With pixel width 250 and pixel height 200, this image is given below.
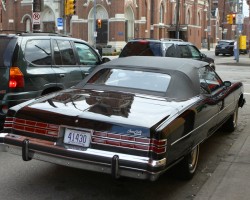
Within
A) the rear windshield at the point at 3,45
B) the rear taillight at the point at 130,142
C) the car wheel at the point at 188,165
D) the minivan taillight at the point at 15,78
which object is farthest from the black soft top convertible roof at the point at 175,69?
the rear windshield at the point at 3,45

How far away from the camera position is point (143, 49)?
14.1m

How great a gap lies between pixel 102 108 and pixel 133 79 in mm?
1183

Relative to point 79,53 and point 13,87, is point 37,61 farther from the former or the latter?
point 79,53

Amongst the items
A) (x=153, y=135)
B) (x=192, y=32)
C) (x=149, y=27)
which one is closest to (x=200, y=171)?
(x=153, y=135)

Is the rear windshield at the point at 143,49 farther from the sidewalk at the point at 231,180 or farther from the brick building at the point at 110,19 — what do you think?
the brick building at the point at 110,19

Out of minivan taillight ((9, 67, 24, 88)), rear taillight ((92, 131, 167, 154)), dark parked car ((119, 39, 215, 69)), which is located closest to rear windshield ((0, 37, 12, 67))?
minivan taillight ((9, 67, 24, 88))

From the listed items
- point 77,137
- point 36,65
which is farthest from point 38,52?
point 77,137

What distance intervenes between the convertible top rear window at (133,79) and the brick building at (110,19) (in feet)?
149

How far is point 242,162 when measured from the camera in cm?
632

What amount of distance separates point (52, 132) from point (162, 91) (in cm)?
163

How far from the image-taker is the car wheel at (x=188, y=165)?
524 centimetres

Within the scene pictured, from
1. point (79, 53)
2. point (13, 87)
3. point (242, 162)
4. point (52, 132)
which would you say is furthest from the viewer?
point (79, 53)

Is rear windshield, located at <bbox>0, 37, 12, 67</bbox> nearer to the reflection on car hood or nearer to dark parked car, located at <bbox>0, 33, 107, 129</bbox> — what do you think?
dark parked car, located at <bbox>0, 33, 107, 129</bbox>

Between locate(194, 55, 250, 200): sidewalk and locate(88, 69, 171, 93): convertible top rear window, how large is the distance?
4.42 ft
